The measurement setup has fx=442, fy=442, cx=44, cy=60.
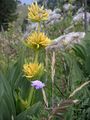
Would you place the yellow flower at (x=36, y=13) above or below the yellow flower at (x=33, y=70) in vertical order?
above

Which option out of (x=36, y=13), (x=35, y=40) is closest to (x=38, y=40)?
(x=35, y=40)

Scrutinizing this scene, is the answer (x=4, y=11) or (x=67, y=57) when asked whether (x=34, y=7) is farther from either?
(x=4, y=11)

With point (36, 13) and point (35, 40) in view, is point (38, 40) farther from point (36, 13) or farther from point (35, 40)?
point (36, 13)

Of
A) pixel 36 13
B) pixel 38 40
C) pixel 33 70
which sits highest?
pixel 36 13

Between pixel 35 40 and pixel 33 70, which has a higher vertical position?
pixel 35 40

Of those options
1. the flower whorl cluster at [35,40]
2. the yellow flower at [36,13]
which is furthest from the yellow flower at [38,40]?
the yellow flower at [36,13]

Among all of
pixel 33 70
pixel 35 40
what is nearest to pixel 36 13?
pixel 35 40

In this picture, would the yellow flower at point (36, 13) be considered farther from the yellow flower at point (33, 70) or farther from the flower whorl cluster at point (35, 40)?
the yellow flower at point (33, 70)

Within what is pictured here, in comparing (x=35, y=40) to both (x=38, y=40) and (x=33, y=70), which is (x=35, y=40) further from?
(x=33, y=70)

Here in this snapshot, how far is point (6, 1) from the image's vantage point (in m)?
22.1

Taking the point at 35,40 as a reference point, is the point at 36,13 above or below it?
above

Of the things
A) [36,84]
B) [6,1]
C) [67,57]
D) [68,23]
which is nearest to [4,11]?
[6,1]

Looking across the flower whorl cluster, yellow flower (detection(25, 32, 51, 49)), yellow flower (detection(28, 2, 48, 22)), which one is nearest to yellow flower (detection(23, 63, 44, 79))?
the flower whorl cluster

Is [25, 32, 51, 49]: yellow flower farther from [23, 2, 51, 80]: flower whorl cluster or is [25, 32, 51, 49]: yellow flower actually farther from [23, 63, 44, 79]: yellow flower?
[23, 63, 44, 79]: yellow flower
